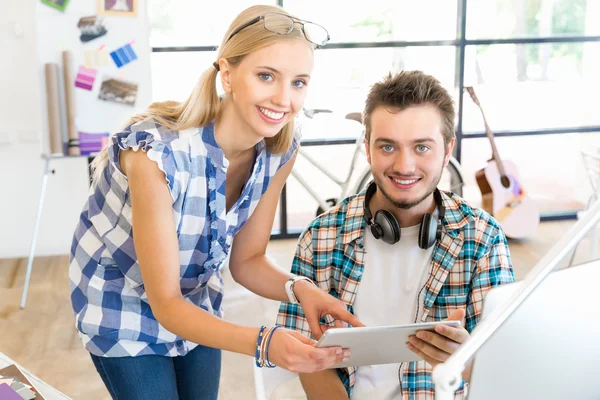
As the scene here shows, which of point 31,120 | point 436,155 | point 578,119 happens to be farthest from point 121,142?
point 578,119

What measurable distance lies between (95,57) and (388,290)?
2.39 m

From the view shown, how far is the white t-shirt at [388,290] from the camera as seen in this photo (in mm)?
1542

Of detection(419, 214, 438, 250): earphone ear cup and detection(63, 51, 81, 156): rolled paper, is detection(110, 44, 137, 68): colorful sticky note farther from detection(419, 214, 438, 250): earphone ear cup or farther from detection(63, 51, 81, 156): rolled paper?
detection(419, 214, 438, 250): earphone ear cup

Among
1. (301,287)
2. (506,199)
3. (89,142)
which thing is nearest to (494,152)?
(506,199)

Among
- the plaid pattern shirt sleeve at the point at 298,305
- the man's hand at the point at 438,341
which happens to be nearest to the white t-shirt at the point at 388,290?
the plaid pattern shirt sleeve at the point at 298,305

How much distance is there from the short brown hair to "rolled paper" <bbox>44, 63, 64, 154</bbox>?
7.13ft

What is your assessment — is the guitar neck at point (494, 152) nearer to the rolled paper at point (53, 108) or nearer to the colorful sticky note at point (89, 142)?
the colorful sticky note at point (89, 142)

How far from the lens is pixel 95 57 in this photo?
3.47 meters

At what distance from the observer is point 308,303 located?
1.44 metres

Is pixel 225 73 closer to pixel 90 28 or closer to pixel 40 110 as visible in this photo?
pixel 90 28

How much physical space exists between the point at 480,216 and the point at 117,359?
85cm

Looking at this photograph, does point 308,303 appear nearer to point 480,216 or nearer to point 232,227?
point 232,227

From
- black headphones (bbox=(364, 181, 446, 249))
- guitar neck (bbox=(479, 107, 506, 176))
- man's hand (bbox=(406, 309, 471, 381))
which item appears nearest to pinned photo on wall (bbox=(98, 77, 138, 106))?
guitar neck (bbox=(479, 107, 506, 176))

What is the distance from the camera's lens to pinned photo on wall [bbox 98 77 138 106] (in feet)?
11.5
